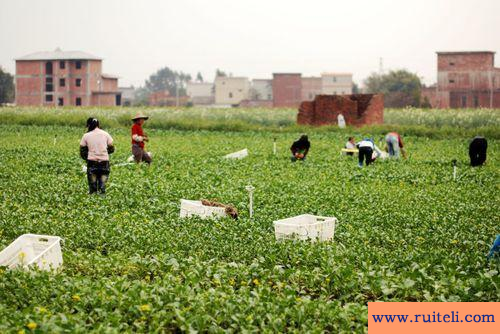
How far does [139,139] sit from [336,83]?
101661mm

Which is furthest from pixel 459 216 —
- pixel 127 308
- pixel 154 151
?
pixel 154 151

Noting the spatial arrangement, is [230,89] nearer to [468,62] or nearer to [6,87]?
[6,87]

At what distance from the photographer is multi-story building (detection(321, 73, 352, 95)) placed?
397 ft

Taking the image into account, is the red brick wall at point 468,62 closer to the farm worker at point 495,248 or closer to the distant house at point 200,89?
the distant house at point 200,89

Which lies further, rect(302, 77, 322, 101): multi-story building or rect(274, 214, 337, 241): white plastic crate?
rect(302, 77, 322, 101): multi-story building

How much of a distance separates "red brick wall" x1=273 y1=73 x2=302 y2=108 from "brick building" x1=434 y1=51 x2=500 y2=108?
25.0 metres

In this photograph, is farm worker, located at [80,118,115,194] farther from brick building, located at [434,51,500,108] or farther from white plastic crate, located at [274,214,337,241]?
brick building, located at [434,51,500,108]

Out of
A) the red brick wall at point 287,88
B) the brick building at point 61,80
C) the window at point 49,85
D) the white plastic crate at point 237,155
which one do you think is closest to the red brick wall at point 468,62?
the red brick wall at point 287,88

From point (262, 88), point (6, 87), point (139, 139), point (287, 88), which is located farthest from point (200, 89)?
point (139, 139)

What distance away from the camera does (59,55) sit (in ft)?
324

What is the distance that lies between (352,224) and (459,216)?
2180 millimetres

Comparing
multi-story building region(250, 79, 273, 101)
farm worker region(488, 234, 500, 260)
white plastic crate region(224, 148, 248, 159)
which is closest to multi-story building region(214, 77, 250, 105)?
multi-story building region(250, 79, 273, 101)

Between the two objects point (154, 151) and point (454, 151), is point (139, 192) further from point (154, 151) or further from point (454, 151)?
point (454, 151)

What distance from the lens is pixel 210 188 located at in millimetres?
19094
